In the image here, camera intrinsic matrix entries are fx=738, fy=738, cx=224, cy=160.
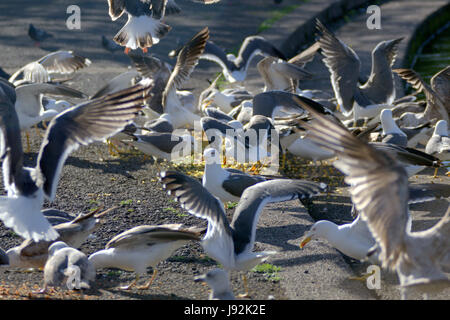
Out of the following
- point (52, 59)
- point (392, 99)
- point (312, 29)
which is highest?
point (312, 29)

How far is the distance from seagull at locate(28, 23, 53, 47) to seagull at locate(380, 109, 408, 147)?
7520mm

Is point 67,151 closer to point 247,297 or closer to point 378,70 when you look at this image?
point 247,297

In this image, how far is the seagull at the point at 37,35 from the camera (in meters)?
13.1

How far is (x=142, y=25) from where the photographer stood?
9.20 meters

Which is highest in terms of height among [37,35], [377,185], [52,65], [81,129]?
[37,35]

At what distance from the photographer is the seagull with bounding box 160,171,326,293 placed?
5145mm

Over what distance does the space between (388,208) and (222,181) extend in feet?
7.81

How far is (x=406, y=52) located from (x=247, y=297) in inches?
358

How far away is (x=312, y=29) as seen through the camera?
14891 mm

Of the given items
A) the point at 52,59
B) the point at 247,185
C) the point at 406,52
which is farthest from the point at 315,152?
the point at 406,52

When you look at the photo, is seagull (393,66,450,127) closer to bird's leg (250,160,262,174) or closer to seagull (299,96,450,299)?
bird's leg (250,160,262,174)

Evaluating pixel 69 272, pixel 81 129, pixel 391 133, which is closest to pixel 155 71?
pixel 391 133

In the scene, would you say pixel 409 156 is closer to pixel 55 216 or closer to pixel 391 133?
pixel 391 133
